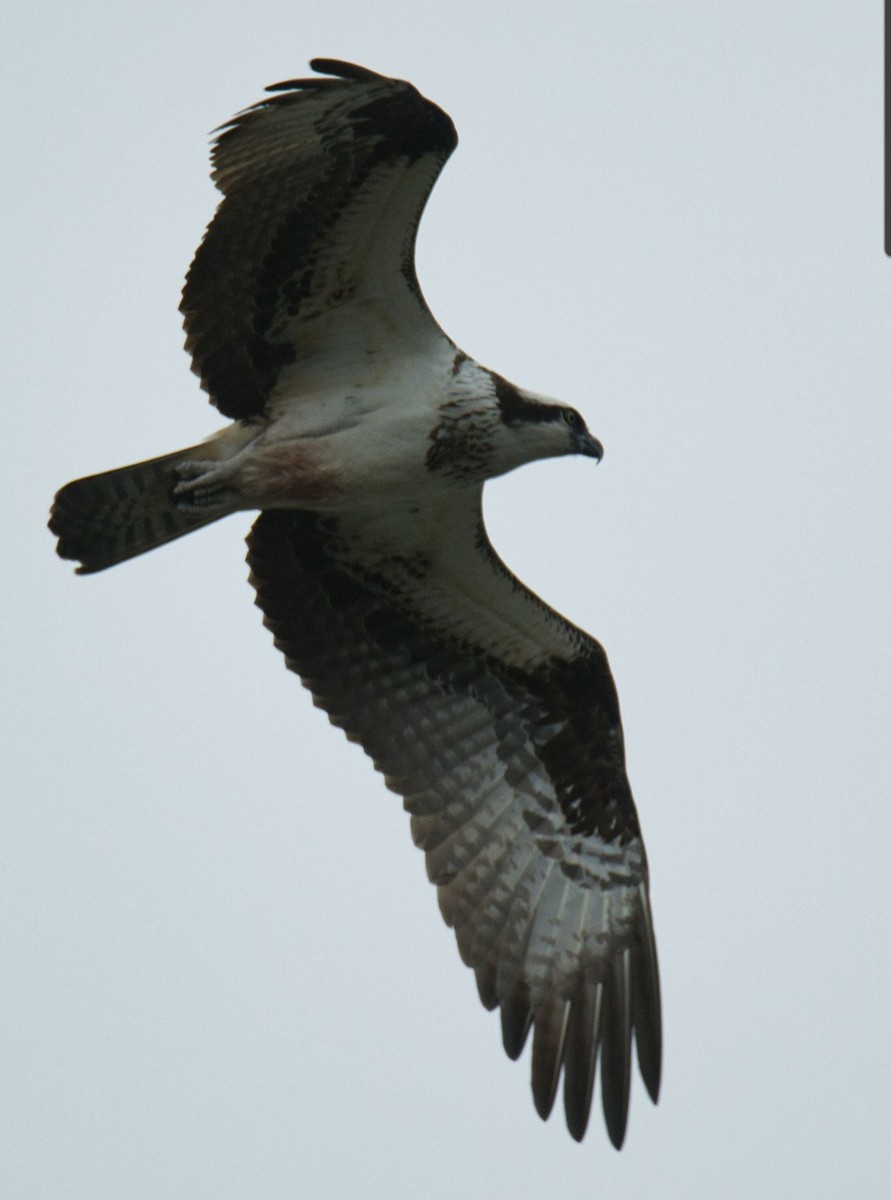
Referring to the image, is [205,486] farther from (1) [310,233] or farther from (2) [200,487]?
(1) [310,233]

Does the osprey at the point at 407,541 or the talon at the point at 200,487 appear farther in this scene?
the talon at the point at 200,487

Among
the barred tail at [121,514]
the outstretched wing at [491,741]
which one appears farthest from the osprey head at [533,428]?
the barred tail at [121,514]

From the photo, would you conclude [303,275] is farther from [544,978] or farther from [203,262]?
[544,978]

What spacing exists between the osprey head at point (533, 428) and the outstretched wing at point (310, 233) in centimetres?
44

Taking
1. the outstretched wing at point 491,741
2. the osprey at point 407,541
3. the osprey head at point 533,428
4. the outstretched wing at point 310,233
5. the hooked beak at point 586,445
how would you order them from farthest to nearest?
the outstretched wing at point 491,741 < the hooked beak at point 586,445 < the osprey head at point 533,428 < the osprey at point 407,541 < the outstretched wing at point 310,233

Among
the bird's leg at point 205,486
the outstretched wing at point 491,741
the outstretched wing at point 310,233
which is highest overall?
the outstretched wing at point 310,233

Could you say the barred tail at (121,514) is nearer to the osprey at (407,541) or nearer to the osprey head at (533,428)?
the osprey at (407,541)

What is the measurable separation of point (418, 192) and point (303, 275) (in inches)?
23.8

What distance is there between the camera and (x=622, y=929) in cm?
851

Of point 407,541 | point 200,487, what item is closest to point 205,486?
point 200,487

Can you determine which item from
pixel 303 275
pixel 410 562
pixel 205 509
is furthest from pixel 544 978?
pixel 303 275

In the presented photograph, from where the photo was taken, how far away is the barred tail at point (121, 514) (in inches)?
310

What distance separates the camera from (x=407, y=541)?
8.50m

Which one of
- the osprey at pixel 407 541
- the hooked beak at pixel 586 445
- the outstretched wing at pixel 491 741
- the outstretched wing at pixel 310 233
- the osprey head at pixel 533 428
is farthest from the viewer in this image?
the outstretched wing at pixel 491 741
